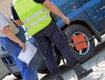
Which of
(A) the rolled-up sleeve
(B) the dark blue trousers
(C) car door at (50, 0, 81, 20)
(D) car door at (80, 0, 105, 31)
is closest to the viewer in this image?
(A) the rolled-up sleeve

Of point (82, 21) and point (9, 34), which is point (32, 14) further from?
point (82, 21)

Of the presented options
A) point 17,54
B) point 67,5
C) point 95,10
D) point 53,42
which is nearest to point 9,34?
point 17,54

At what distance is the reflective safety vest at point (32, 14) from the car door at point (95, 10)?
142 centimetres

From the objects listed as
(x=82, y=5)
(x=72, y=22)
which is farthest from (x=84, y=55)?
(x=82, y=5)

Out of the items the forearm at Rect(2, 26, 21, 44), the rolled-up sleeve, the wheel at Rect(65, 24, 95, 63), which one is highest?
the rolled-up sleeve

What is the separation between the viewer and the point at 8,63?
486cm

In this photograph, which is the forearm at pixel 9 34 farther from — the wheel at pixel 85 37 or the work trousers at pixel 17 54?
the wheel at pixel 85 37

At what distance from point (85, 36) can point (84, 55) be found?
1.36 ft

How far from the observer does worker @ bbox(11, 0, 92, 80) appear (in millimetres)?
3482

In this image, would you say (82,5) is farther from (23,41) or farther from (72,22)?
(23,41)

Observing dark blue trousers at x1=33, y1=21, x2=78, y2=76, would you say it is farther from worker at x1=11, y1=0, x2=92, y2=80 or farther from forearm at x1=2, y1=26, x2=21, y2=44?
forearm at x1=2, y1=26, x2=21, y2=44

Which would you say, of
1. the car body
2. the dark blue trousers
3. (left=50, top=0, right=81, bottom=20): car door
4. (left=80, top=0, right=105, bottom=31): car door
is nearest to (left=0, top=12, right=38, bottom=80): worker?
the dark blue trousers

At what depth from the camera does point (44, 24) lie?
11.6 ft

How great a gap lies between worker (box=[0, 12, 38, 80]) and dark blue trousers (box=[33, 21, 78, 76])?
0.30 metres
